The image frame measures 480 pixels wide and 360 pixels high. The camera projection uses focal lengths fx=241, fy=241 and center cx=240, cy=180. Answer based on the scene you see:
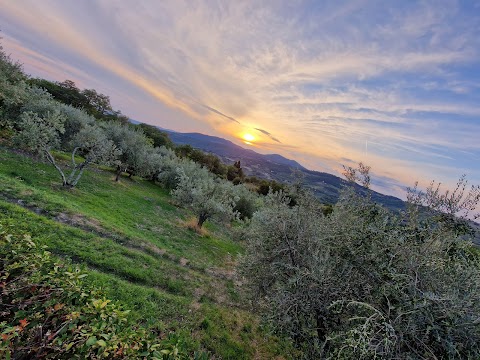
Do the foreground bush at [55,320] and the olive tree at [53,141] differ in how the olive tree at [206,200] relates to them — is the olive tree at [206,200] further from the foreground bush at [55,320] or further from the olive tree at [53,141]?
the foreground bush at [55,320]

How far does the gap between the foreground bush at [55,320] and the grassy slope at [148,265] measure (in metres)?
2.63

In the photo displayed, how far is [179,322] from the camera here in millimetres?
9891

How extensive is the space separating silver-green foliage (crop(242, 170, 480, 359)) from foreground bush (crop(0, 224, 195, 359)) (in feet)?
12.4

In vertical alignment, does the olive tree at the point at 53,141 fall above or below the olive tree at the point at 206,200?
above

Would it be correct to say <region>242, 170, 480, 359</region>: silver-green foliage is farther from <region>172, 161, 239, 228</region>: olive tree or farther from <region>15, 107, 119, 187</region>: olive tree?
<region>15, 107, 119, 187</region>: olive tree

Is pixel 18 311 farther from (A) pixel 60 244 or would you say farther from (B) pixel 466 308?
(A) pixel 60 244

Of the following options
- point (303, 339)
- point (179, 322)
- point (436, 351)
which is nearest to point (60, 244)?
point (179, 322)

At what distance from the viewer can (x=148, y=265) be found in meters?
13.4

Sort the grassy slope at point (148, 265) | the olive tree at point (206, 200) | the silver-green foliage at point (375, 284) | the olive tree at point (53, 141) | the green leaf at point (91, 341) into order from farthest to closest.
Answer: the olive tree at point (206, 200) → the olive tree at point (53, 141) → the grassy slope at point (148, 265) → the silver-green foliage at point (375, 284) → the green leaf at point (91, 341)

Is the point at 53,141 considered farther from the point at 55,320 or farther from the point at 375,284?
the point at 375,284

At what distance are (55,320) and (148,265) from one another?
10.5 meters

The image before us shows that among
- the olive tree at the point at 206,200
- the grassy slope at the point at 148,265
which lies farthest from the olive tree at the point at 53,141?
the olive tree at the point at 206,200

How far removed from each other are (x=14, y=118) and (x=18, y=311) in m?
35.9

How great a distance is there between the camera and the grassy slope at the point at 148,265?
9898 mm
